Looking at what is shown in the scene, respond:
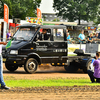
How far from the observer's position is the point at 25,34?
46.8ft

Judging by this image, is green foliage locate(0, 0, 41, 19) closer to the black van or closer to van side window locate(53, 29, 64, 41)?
van side window locate(53, 29, 64, 41)

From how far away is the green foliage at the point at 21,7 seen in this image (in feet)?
235

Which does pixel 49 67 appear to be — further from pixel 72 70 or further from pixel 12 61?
pixel 12 61

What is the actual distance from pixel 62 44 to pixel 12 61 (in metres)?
2.62

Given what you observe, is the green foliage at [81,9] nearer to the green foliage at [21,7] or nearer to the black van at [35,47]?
the green foliage at [21,7]

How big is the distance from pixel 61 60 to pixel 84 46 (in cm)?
224

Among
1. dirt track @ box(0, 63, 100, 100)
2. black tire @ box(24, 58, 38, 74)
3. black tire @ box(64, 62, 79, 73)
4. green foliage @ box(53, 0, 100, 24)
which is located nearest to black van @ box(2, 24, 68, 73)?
black tire @ box(24, 58, 38, 74)

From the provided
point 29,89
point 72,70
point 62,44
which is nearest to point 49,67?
point 72,70

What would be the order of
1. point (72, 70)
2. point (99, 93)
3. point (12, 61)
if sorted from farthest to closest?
point (72, 70) → point (12, 61) → point (99, 93)

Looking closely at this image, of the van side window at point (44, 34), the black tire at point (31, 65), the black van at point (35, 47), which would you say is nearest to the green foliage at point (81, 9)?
the black van at point (35, 47)

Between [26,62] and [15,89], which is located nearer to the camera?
[15,89]

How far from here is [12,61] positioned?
1402 centimetres

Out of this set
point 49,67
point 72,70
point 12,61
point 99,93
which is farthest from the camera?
point 49,67

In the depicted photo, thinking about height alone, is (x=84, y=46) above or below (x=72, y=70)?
above
